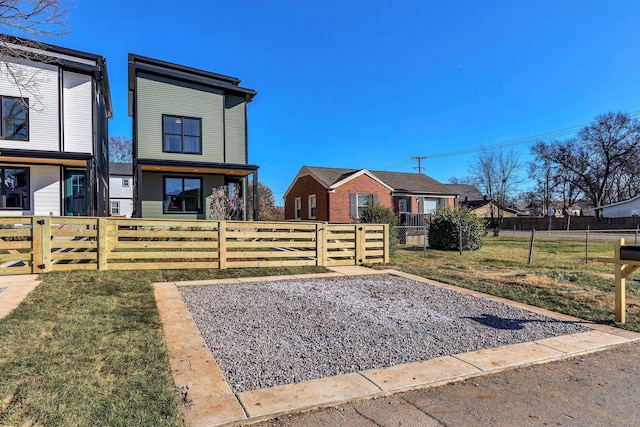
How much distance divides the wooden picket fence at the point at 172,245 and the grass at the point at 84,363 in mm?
1905

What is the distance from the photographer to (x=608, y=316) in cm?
547

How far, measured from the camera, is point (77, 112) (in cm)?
1415

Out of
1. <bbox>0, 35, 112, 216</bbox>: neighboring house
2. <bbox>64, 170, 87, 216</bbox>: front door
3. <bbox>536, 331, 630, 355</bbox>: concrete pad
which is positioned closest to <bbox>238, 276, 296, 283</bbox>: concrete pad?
<bbox>536, 331, 630, 355</bbox>: concrete pad

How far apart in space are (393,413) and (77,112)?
1579 cm


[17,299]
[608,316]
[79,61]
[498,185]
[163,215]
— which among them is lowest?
[608,316]

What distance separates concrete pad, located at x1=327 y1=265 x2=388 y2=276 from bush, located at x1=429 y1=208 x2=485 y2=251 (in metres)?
7.25

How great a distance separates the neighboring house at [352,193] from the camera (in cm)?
2388

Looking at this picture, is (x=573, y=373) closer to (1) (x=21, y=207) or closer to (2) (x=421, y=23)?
(2) (x=421, y=23)

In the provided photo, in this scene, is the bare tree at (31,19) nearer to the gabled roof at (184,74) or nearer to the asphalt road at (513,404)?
the gabled roof at (184,74)

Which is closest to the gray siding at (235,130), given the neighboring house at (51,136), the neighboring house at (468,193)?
the neighboring house at (51,136)

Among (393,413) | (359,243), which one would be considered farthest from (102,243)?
(393,413)

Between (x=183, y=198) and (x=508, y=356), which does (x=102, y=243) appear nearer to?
(x=508, y=356)

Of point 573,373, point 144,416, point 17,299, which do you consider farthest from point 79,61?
point 573,373

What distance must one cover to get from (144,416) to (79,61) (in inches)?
646
